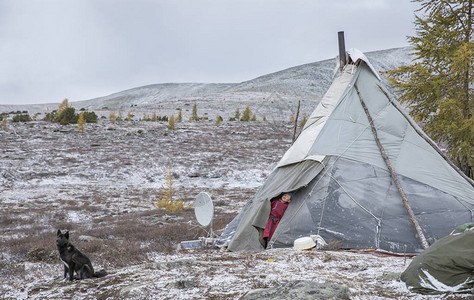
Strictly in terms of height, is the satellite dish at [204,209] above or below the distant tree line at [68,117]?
below

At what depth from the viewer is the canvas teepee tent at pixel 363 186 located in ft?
26.3

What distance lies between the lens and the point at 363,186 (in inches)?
337

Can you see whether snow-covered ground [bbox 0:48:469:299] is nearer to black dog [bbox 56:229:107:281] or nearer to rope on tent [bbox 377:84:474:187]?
black dog [bbox 56:229:107:281]

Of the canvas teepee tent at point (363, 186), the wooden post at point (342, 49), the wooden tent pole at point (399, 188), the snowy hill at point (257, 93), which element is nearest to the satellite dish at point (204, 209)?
the canvas teepee tent at point (363, 186)

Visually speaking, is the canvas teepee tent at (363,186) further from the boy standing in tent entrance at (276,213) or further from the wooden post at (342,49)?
the wooden post at (342,49)

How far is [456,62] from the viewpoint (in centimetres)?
1179

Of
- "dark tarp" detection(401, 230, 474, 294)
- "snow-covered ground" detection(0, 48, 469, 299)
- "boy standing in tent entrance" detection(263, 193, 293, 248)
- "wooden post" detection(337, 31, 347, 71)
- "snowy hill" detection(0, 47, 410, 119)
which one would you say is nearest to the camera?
"dark tarp" detection(401, 230, 474, 294)

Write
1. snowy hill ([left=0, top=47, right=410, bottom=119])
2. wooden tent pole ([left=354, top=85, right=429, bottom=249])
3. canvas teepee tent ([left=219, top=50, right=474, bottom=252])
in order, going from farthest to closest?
snowy hill ([left=0, top=47, right=410, bottom=119]), canvas teepee tent ([left=219, top=50, right=474, bottom=252]), wooden tent pole ([left=354, top=85, right=429, bottom=249])

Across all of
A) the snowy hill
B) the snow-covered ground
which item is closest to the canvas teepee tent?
the snow-covered ground

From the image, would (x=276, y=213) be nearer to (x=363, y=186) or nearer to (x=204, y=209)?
(x=363, y=186)

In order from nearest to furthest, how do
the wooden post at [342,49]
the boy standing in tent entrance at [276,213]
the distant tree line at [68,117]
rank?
the boy standing in tent entrance at [276,213], the wooden post at [342,49], the distant tree line at [68,117]

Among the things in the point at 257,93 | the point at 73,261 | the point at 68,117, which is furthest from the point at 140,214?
the point at 257,93

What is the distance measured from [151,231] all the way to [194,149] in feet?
85.2

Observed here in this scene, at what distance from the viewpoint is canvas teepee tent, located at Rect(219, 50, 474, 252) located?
316 inches
